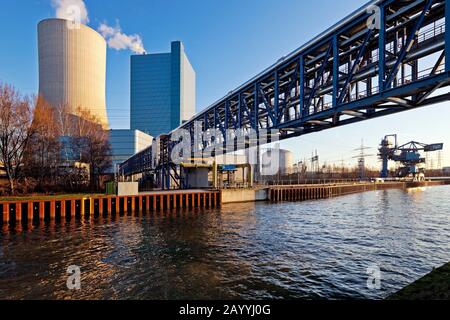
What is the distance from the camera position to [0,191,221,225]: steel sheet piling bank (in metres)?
19.3

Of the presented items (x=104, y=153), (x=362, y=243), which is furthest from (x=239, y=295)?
(x=104, y=153)

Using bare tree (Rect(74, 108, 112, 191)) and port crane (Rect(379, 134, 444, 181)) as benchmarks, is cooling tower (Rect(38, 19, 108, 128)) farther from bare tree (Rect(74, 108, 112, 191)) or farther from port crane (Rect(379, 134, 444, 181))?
port crane (Rect(379, 134, 444, 181))

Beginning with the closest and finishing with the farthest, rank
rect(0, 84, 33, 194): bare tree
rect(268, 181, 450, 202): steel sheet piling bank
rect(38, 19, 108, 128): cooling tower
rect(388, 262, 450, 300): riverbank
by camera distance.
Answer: rect(388, 262, 450, 300): riverbank
rect(0, 84, 33, 194): bare tree
rect(268, 181, 450, 202): steel sheet piling bank
rect(38, 19, 108, 128): cooling tower

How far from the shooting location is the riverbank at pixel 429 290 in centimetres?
570

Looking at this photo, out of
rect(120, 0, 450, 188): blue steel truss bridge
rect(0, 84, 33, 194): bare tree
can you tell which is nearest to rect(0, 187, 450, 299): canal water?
rect(120, 0, 450, 188): blue steel truss bridge

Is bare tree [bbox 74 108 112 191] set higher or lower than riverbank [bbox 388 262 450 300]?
higher

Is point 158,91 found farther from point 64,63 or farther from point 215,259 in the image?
point 215,259

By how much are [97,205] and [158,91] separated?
471 feet

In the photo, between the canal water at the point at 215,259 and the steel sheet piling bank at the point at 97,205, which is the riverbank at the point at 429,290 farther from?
the steel sheet piling bank at the point at 97,205

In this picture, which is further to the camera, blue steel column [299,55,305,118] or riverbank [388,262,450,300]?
blue steel column [299,55,305,118]

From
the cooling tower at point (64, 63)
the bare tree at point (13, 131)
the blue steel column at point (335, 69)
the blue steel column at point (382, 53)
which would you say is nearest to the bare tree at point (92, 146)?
the bare tree at point (13, 131)

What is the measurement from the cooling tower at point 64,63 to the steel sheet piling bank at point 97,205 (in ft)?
138

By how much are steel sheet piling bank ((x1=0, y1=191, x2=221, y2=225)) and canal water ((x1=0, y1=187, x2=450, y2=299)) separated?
297 centimetres

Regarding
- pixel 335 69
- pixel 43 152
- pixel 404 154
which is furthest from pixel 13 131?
pixel 404 154
